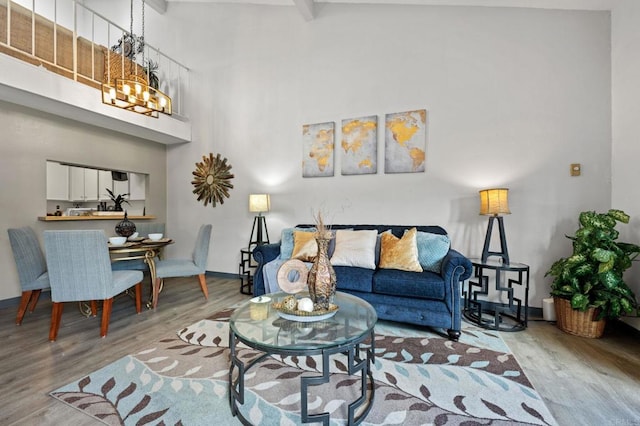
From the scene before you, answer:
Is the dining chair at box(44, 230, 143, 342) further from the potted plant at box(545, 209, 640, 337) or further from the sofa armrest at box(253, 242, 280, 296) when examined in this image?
the potted plant at box(545, 209, 640, 337)

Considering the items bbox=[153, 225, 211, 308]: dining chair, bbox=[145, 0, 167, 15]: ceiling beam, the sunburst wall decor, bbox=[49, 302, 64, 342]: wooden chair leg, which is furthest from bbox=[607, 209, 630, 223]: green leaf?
bbox=[145, 0, 167, 15]: ceiling beam

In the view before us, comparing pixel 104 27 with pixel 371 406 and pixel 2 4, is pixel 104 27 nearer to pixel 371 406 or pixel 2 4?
pixel 2 4

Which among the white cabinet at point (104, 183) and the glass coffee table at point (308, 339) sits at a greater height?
the white cabinet at point (104, 183)

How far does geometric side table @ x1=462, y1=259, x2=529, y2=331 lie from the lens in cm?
257

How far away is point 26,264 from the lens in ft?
8.53

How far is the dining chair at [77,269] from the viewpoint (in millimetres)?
2205

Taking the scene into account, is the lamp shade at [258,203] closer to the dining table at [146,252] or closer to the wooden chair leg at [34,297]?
the dining table at [146,252]

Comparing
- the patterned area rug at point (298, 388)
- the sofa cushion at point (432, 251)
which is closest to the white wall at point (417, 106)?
the sofa cushion at point (432, 251)

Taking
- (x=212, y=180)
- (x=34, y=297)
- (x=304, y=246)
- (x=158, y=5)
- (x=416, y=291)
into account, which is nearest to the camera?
(x=416, y=291)

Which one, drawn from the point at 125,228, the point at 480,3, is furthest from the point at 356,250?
the point at 480,3

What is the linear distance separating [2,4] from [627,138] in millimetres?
6109

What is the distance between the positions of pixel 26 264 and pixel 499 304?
4596mm

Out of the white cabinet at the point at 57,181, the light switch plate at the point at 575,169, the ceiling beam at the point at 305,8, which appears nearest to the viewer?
the light switch plate at the point at 575,169

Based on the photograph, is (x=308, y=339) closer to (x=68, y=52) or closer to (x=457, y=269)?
(x=457, y=269)
